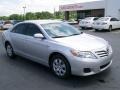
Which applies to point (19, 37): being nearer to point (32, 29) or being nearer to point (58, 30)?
point (32, 29)

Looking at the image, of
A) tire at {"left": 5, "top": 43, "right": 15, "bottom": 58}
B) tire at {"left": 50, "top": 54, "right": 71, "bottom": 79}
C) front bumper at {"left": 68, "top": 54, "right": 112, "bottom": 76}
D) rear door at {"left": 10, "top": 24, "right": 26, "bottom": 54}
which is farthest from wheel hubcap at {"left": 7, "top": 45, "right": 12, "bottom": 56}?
front bumper at {"left": 68, "top": 54, "right": 112, "bottom": 76}

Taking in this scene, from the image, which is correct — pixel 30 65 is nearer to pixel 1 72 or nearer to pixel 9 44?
pixel 1 72

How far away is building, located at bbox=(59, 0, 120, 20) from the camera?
102 feet

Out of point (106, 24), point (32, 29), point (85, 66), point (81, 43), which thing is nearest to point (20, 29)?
point (32, 29)

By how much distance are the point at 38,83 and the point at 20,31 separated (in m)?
2.78

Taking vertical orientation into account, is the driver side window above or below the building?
below

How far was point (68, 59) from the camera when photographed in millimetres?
5180

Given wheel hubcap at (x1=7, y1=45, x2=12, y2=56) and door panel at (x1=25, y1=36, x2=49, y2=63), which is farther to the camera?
wheel hubcap at (x1=7, y1=45, x2=12, y2=56)

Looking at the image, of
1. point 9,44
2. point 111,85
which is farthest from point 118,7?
point 111,85

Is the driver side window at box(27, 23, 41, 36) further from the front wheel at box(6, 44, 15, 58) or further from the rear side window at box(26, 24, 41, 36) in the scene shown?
the front wheel at box(6, 44, 15, 58)

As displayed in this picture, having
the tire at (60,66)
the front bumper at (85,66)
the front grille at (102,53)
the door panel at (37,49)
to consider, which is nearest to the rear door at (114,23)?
the door panel at (37,49)

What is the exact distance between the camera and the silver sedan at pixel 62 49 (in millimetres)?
5074

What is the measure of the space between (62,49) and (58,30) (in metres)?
1.18

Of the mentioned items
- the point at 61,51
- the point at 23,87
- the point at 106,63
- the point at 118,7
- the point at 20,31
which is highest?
the point at 118,7
